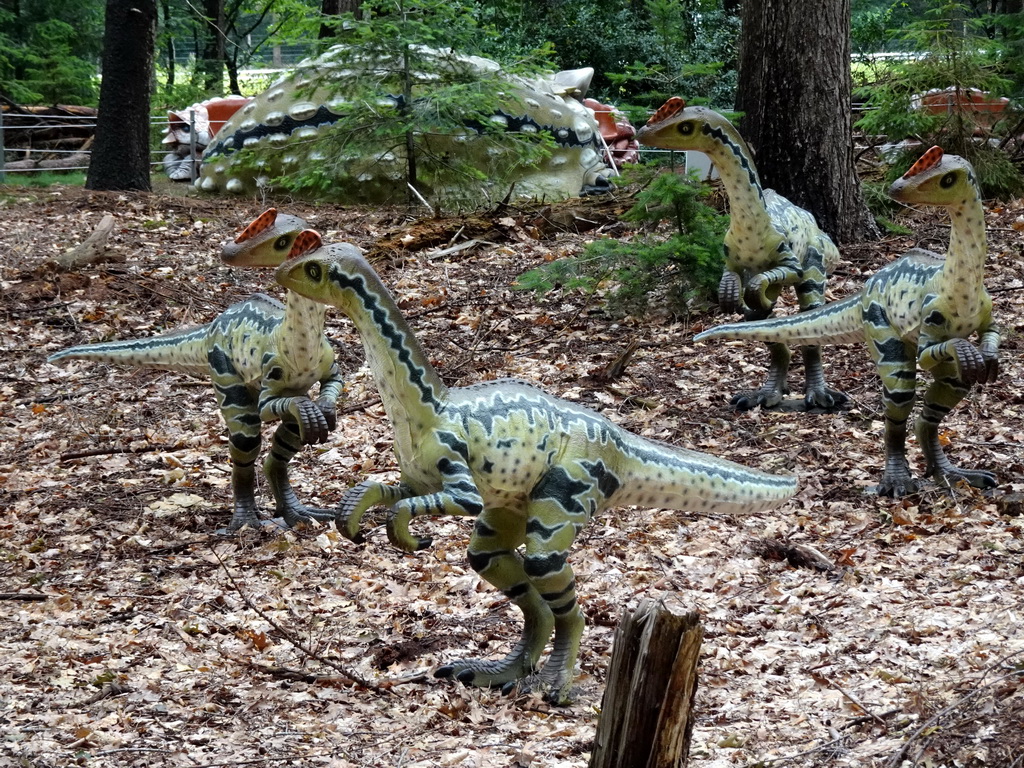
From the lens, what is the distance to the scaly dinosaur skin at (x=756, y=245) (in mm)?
7754

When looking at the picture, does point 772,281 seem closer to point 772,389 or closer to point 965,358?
point 772,389

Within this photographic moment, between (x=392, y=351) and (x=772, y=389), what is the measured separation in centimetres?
473

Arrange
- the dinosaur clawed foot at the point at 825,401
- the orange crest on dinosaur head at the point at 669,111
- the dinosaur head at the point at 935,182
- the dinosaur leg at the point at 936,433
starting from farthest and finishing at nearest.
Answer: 1. the dinosaur clawed foot at the point at 825,401
2. the orange crest on dinosaur head at the point at 669,111
3. the dinosaur leg at the point at 936,433
4. the dinosaur head at the point at 935,182

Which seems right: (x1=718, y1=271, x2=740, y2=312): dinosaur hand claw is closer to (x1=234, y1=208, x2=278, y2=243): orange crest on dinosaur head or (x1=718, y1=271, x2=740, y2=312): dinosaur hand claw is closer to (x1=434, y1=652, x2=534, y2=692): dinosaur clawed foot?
(x1=234, y1=208, x2=278, y2=243): orange crest on dinosaur head

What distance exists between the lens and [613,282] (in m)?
11.4

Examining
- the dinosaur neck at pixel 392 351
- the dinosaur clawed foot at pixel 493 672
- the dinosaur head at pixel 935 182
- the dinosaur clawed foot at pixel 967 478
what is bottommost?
the dinosaur clawed foot at pixel 493 672

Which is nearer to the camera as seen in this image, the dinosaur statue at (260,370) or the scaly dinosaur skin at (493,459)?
the scaly dinosaur skin at (493,459)

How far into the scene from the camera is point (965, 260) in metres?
6.41

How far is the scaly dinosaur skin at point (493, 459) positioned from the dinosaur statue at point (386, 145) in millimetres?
8780

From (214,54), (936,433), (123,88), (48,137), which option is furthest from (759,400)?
(214,54)

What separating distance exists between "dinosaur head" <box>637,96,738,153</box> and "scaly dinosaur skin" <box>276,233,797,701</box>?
10.9 feet

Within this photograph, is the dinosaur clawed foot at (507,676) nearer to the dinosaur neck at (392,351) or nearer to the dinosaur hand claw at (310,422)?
the dinosaur neck at (392,351)

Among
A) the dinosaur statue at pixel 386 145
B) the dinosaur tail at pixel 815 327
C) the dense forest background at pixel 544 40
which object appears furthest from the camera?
the dense forest background at pixel 544 40

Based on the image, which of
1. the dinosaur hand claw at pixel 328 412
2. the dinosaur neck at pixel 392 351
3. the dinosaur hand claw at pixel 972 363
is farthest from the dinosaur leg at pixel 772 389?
the dinosaur neck at pixel 392 351
